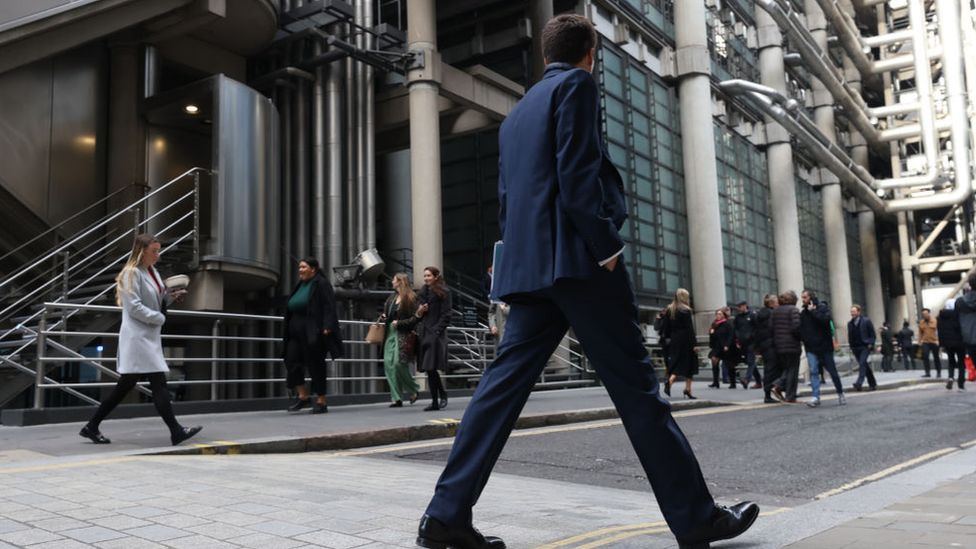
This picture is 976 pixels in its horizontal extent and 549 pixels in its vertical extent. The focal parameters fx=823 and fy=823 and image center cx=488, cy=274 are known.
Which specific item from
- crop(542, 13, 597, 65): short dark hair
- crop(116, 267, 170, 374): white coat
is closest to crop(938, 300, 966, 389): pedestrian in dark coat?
crop(116, 267, 170, 374): white coat

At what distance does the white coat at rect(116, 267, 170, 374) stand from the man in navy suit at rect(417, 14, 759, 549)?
441 centimetres

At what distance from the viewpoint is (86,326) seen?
11.3 meters

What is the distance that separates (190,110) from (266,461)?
12.2 m

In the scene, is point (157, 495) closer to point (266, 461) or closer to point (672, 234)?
point (266, 461)

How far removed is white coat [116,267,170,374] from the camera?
6566 millimetres

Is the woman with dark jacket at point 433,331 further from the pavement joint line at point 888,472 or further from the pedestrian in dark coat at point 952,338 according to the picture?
the pedestrian in dark coat at point 952,338

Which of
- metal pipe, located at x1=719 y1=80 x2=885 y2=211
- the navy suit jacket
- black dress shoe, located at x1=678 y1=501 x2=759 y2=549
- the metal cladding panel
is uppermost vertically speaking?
metal pipe, located at x1=719 y1=80 x2=885 y2=211

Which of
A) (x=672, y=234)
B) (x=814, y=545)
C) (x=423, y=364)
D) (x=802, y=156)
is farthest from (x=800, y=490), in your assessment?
(x=802, y=156)

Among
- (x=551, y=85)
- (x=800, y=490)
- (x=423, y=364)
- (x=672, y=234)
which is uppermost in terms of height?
(x=672, y=234)

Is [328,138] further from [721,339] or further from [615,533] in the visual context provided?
[615,533]

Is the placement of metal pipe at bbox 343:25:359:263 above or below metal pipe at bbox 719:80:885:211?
below

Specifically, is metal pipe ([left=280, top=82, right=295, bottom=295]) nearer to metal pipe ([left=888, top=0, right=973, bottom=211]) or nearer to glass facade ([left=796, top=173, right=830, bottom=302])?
glass facade ([left=796, top=173, right=830, bottom=302])

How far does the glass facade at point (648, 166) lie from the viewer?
83.0 ft

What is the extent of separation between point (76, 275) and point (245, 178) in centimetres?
327
